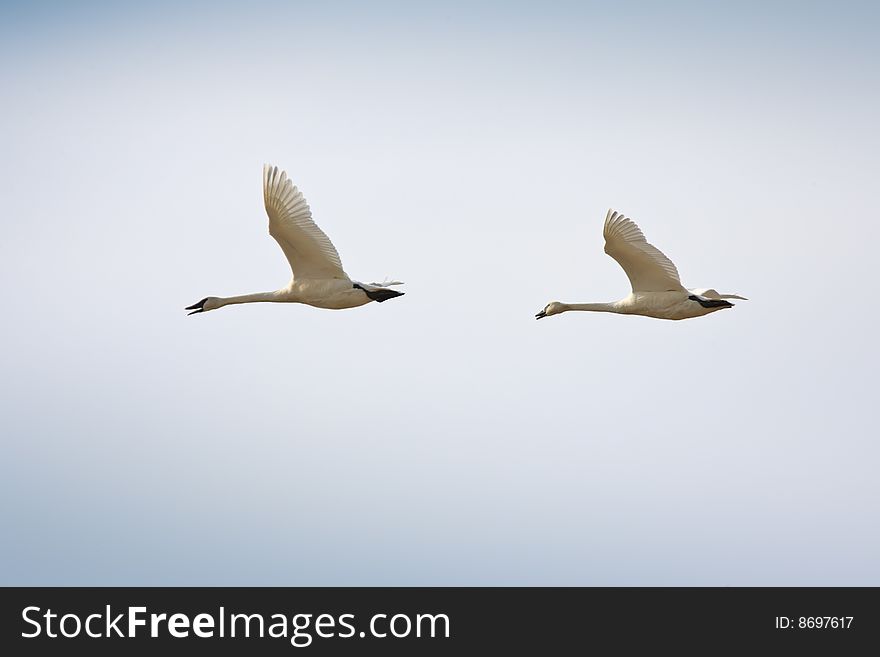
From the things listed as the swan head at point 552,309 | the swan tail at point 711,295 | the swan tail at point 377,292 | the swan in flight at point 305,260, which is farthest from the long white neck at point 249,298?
the swan tail at point 711,295

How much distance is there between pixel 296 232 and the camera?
8231cm

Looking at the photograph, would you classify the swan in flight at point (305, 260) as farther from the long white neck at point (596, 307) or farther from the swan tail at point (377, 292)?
the long white neck at point (596, 307)

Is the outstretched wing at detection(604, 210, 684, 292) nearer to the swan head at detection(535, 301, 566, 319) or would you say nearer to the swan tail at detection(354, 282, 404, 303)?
the swan head at detection(535, 301, 566, 319)

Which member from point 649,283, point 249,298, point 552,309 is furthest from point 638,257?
point 249,298

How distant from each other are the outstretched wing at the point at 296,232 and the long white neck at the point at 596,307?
19.4ft

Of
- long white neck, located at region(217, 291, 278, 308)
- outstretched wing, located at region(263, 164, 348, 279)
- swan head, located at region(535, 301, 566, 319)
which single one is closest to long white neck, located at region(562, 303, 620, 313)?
swan head, located at region(535, 301, 566, 319)

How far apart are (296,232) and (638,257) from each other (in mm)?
7993

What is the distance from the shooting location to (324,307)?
8381 cm

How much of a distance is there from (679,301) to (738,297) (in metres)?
1.39

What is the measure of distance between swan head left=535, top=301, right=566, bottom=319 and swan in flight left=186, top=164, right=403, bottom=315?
13.7ft
